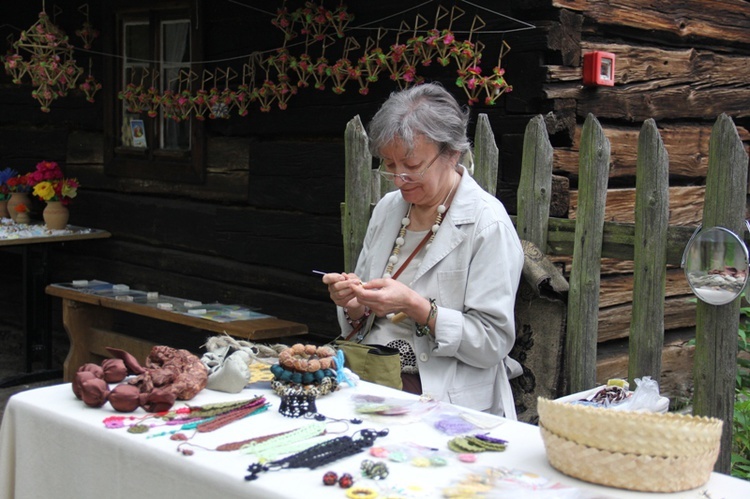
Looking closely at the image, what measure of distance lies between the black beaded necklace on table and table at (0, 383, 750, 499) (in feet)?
0.06

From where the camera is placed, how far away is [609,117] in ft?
14.9

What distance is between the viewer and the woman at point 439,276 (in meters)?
3.02

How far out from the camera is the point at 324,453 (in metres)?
2.04

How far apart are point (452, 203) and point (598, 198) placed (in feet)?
1.73

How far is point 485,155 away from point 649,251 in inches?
34.4

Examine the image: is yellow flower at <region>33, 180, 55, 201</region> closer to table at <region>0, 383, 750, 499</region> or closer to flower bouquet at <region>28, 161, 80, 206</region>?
flower bouquet at <region>28, 161, 80, 206</region>

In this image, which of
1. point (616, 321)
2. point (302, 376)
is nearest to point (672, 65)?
point (616, 321)

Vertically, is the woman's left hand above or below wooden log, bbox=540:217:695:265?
below

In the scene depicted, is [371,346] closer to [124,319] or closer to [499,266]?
[499,266]

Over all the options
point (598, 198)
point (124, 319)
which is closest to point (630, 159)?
point (598, 198)

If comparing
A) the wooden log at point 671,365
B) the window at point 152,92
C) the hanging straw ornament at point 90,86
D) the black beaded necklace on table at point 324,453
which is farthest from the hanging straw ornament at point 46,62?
the black beaded necklace on table at point 324,453

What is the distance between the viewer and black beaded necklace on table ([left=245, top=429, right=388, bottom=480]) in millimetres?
1950

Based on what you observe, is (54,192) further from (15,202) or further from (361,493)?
(361,493)

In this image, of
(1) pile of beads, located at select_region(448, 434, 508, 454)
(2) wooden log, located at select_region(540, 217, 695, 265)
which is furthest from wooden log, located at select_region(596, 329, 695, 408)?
(1) pile of beads, located at select_region(448, 434, 508, 454)
